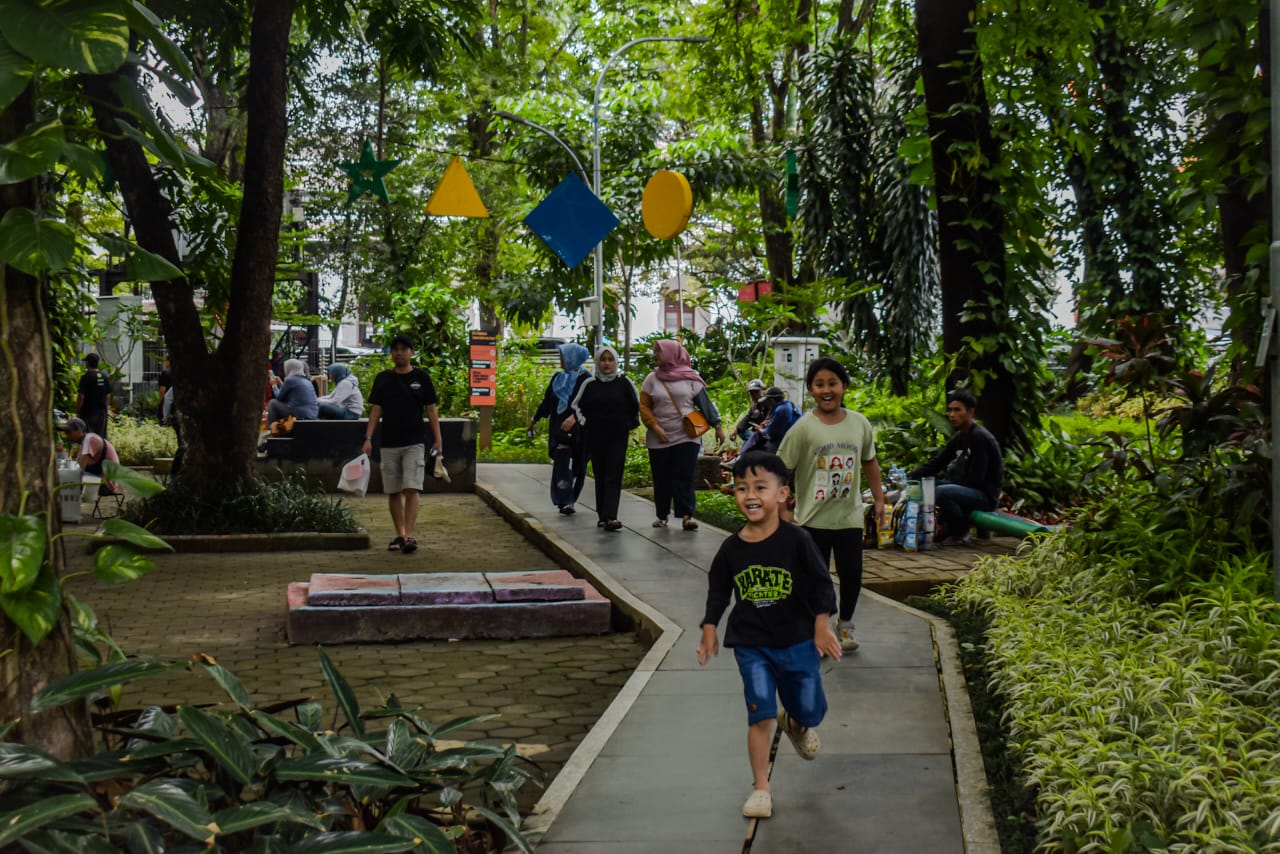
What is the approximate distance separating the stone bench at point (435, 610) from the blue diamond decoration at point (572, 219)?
6539mm

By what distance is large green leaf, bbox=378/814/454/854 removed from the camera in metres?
3.86

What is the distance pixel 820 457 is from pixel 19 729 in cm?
462

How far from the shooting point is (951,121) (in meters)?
13.3

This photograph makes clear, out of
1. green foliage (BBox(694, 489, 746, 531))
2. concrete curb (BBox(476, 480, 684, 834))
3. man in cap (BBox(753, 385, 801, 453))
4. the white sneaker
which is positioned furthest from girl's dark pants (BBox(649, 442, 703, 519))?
the white sneaker

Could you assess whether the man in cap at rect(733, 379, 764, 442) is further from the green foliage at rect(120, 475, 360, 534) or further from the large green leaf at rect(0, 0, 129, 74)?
the large green leaf at rect(0, 0, 129, 74)

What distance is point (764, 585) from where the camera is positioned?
17.6ft

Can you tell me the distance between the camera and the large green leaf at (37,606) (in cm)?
376

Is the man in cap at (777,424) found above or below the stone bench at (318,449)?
above

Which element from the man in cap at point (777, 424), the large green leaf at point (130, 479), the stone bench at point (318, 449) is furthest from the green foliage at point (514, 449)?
the large green leaf at point (130, 479)

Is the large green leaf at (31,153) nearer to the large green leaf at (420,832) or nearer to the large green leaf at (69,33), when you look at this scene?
the large green leaf at (69,33)

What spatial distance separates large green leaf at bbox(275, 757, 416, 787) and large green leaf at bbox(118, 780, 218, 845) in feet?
1.20

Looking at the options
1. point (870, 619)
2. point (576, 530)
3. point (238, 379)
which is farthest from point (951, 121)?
point (238, 379)

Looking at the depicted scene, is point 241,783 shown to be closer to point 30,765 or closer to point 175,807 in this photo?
point 175,807

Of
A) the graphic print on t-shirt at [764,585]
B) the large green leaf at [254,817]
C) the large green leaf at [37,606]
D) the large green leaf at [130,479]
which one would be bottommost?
the large green leaf at [254,817]
